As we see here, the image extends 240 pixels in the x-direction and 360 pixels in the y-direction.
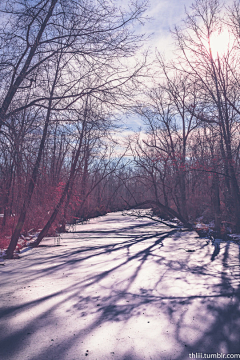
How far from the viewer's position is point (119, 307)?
402cm

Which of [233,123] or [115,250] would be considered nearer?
[115,250]

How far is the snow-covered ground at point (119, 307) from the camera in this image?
115 inches

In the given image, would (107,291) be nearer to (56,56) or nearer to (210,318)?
(210,318)

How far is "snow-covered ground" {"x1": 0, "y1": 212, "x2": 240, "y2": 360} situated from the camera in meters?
2.91

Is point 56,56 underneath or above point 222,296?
above

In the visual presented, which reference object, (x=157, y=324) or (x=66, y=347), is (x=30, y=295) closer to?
(x=66, y=347)

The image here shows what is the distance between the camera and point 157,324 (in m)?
3.46

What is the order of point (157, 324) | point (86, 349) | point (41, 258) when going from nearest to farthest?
point (86, 349)
point (157, 324)
point (41, 258)

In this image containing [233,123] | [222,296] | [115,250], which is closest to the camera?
[222,296]

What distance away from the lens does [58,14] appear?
5328mm

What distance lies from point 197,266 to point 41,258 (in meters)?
3.91

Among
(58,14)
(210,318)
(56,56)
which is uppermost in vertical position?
(58,14)

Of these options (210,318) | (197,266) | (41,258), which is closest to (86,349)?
(210,318)

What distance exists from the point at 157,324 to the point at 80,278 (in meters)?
2.31
